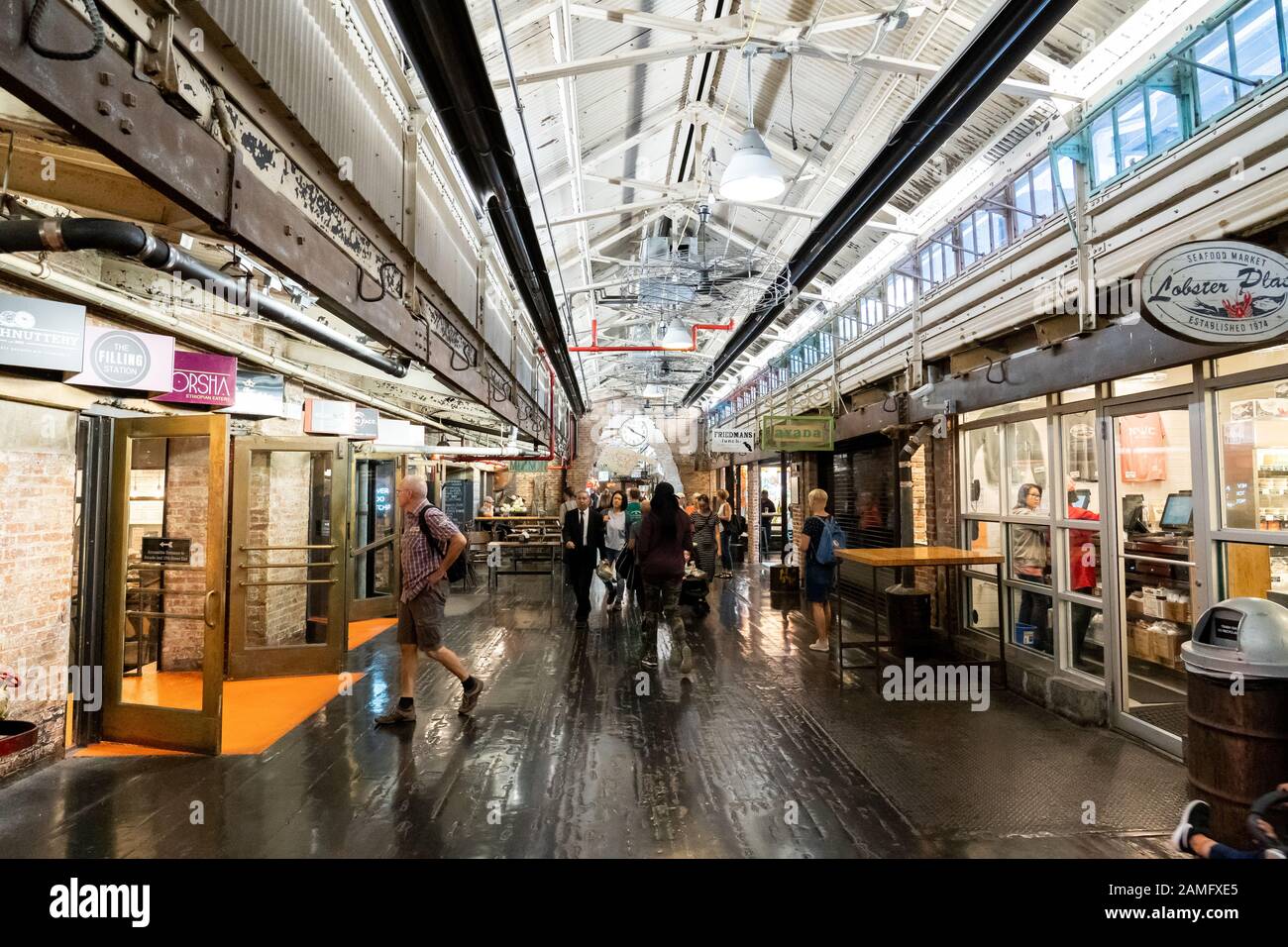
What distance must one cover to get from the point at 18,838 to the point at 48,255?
121 inches

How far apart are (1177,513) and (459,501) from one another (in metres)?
14.7

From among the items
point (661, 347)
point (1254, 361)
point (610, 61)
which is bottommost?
point (1254, 361)

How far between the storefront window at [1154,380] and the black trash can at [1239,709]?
1.57m

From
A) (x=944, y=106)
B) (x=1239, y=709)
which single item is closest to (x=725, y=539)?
(x=944, y=106)

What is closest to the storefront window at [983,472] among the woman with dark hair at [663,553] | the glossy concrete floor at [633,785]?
the glossy concrete floor at [633,785]

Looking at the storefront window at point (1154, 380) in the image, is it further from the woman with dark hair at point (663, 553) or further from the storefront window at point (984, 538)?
the woman with dark hair at point (663, 553)

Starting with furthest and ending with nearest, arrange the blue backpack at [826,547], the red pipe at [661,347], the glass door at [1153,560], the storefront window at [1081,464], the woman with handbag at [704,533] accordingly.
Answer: the red pipe at [661,347], the woman with handbag at [704,533], the blue backpack at [826,547], the storefront window at [1081,464], the glass door at [1153,560]

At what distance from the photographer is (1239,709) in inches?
116

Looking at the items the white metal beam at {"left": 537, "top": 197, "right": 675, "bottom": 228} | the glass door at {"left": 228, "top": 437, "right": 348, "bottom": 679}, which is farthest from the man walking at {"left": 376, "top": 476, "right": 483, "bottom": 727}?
the white metal beam at {"left": 537, "top": 197, "right": 675, "bottom": 228}

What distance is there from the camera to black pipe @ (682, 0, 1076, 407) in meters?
2.94

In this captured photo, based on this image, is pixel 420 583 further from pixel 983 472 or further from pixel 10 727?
pixel 983 472

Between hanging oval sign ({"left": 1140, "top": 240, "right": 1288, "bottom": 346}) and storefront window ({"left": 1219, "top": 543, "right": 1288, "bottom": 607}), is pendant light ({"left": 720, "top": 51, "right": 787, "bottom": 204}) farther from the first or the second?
storefront window ({"left": 1219, "top": 543, "right": 1288, "bottom": 607})

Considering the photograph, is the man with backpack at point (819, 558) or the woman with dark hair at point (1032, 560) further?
the man with backpack at point (819, 558)

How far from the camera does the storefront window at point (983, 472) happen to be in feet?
19.9
